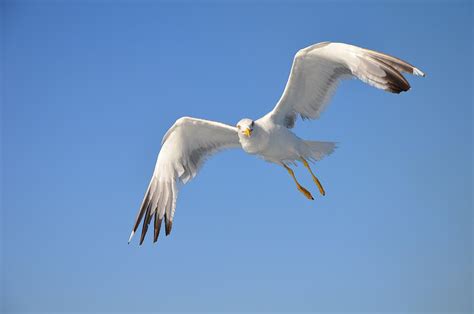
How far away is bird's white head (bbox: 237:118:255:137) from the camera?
8.95m

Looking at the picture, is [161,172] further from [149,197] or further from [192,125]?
[192,125]

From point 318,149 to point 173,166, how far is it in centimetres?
288

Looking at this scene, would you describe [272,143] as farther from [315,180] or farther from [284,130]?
[315,180]

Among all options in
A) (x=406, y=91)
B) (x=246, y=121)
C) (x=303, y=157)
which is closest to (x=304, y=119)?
(x=303, y=157)

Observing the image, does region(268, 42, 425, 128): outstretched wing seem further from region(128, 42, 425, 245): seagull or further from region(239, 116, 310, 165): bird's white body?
region(239, 116, 310, 165): bird's white body

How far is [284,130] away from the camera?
9.52 metres

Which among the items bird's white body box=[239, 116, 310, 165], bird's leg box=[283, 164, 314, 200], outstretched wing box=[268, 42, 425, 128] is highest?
outstretched wing box=[268, 42, 425, 128]

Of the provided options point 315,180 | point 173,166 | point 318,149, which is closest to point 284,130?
point 318,149

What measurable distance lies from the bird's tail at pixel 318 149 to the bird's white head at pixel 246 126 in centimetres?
124

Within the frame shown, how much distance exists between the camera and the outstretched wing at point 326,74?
8.35 m

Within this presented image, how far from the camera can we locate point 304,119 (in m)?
10.1

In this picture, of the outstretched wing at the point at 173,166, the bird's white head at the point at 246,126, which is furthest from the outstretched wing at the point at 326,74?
the outstretched wing at the point at 173,166

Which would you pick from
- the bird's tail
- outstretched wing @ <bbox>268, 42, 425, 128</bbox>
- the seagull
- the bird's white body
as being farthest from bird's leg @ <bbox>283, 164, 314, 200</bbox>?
outstretched wing @ <bbox>268, 42, 425, 128</bbox>

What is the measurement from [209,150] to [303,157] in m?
2.06
